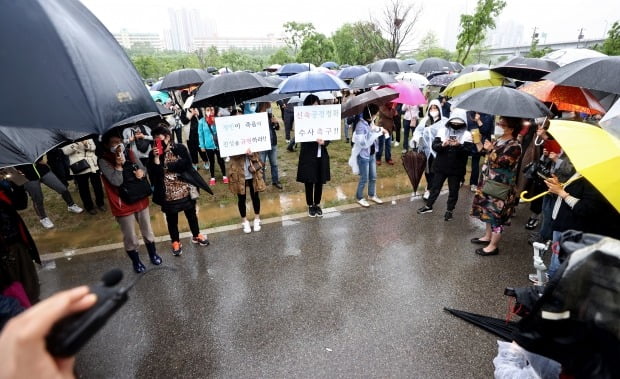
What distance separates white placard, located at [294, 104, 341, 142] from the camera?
5.32 metres

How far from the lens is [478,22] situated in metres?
17.5

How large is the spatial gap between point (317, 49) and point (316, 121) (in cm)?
2914

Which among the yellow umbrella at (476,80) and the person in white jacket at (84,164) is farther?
the yellow umbrella at (476,80)

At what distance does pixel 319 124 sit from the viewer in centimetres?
539

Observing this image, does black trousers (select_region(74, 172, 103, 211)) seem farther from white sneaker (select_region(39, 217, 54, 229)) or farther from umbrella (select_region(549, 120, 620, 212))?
umbrella (select_region(549, 120, 620, 212))

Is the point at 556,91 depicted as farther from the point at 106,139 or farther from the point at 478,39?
the point at 478,39

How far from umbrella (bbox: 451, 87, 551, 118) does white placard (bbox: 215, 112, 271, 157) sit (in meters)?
2.63

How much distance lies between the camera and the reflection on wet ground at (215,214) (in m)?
5.46

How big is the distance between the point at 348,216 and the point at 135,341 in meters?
3.65

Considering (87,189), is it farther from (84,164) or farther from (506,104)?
(506,104)

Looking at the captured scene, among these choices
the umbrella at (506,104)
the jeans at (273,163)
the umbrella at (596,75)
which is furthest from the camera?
the jeans at (273,163)

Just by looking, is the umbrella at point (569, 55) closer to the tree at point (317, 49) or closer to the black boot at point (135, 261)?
the black boot at point (135, 261)

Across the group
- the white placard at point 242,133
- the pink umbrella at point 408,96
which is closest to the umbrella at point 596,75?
the pink umbrella at point 408,96

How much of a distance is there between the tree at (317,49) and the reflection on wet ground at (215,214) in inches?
1060
